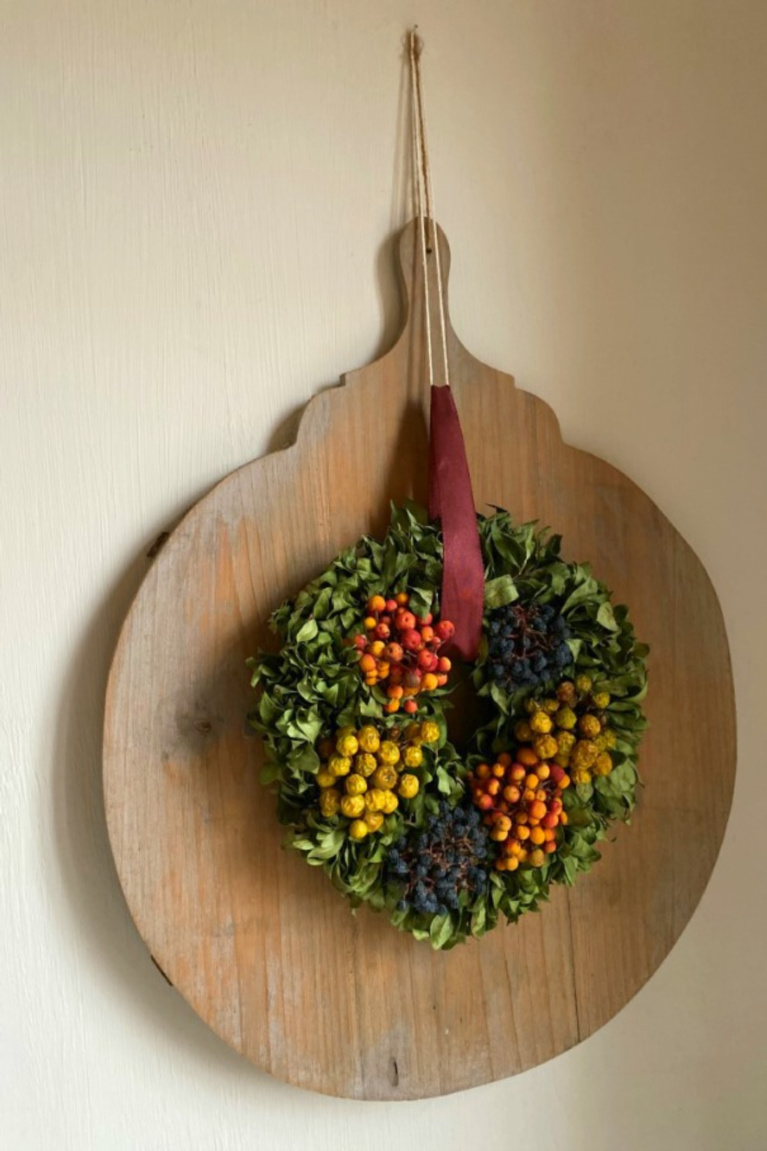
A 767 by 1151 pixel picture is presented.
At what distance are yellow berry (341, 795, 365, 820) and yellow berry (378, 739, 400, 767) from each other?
0.03 metres

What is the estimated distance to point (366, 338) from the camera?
102cm

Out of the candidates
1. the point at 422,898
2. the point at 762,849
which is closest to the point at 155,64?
the point at 422,898

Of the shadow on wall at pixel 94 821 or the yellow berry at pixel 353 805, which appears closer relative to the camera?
the yellow berry at pixel 353 805

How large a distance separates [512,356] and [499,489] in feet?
0.48

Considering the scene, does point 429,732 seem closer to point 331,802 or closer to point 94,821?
point 331,802

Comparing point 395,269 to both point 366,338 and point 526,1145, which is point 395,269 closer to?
Result: point 366,338

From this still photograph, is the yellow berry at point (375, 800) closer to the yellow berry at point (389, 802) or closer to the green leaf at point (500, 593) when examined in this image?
the yellow berry at point (389, 802)

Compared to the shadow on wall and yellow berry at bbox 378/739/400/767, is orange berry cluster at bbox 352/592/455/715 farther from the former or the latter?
the shadow on wall

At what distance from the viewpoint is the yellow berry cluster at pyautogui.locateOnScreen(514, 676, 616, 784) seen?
89 cm

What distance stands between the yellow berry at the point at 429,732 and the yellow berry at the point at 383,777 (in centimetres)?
4

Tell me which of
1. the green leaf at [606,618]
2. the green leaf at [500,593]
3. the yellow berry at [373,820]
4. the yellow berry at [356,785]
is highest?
the green leaf at [500,593]

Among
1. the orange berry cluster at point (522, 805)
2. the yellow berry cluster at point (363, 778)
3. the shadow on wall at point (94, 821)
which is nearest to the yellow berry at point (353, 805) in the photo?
the yellow berry cluster at point (363, 778)

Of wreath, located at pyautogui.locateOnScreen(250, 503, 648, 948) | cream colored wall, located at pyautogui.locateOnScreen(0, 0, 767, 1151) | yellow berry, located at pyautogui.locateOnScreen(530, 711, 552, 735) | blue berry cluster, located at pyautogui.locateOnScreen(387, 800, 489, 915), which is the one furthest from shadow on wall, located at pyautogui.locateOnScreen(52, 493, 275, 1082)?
yellow berry, located at pyautogui.locateOnScreen(530, 711, 552, 735)

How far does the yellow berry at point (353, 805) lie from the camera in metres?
0.83
